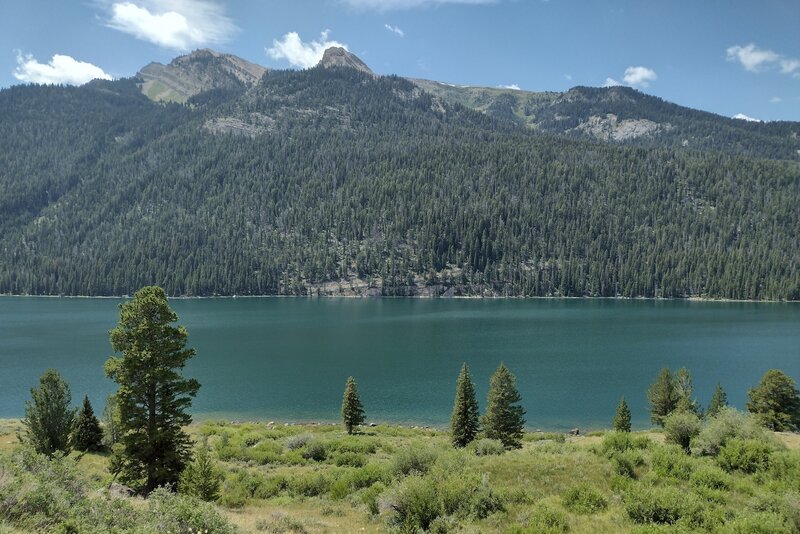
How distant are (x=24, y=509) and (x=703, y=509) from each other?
18.7m

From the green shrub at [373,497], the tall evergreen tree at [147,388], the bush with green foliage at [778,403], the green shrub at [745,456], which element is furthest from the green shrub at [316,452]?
the bush with green foliage at [778,403]

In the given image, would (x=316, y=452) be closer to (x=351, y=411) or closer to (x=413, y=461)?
(x=351, y=411)

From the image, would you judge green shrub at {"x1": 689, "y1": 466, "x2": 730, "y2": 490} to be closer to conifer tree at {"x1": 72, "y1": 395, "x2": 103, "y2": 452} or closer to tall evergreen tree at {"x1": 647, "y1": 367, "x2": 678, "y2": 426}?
tall evergreen tree at {"x1": 647, "y1": 367, "x2": 678, "y2": 426}

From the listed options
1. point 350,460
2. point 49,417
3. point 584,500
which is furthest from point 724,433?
point 49,417

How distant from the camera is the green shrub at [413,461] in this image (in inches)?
856

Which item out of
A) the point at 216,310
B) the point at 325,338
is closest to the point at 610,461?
the point at 325,338

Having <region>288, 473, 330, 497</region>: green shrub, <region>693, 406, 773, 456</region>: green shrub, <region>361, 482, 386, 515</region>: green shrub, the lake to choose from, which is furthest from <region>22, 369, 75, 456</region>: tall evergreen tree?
<region>693, 406, 773, 456</region>: green shrub

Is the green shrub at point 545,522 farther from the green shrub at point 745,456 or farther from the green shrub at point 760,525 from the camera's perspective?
the green shrub at point 745,456

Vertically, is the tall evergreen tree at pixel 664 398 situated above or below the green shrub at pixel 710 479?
below

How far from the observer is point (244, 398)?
234ft

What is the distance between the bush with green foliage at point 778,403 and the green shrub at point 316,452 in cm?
3914

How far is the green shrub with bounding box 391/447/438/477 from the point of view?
21.8 metres

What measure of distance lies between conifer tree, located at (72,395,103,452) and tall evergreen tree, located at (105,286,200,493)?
60.7 ft

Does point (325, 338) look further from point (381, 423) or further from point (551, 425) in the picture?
point (551, 425)
